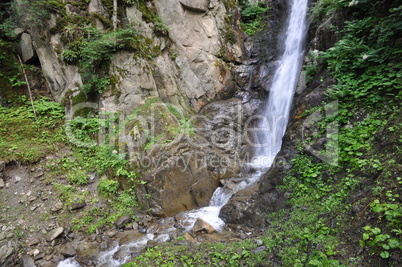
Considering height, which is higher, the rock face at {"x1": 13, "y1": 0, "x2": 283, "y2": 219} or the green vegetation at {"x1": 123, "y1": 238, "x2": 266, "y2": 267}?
the rock face at {"x1": 13, "y1": 0, "x2": 283, "y2": 219}

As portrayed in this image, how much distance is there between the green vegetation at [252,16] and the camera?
527 inches

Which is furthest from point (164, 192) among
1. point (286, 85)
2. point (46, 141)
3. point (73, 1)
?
point (73, 1)

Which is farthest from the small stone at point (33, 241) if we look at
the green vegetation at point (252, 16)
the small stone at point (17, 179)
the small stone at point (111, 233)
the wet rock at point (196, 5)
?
the green vegetation at point (252, 16)

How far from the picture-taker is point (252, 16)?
13812 mm

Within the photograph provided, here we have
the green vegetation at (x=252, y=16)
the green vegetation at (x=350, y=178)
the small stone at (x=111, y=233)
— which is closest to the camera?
the green vegetation at (x=350, y=178)

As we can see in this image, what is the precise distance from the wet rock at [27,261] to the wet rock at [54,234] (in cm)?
54

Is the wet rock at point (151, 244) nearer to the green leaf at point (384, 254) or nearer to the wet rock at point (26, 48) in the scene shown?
the green leaf at point (384, 254)

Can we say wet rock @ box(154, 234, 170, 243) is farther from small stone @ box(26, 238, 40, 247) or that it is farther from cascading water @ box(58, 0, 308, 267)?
small stone @ box(26, 238, 40, 247)

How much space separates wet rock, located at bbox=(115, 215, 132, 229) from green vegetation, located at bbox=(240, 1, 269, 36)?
12.6 meters

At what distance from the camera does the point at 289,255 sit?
11.0 feet

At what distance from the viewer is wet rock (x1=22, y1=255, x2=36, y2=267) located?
4.67 meters

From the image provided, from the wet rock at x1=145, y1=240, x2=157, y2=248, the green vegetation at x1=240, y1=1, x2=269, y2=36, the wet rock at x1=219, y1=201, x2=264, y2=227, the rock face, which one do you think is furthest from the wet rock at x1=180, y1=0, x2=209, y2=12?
the wet rock at x1=145, y1=240, x2=157, y2=248

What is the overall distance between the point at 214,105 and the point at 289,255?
27.3 feet

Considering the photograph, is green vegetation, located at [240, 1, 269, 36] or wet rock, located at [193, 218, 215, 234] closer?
wet rock, located at [193, 218, 215, 234]
